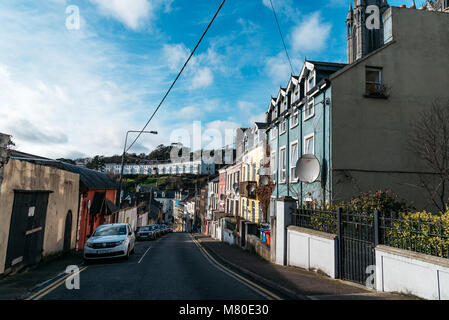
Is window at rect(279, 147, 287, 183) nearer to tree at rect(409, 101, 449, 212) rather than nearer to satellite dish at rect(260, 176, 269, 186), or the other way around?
satellite dish at rect(260, 176, 269, 186)

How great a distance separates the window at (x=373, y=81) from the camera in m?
15.2

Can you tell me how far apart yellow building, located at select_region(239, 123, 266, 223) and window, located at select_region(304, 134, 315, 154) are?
25.5 ft

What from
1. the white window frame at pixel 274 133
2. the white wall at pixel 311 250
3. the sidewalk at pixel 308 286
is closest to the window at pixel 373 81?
the white window frame at pixel 274 133

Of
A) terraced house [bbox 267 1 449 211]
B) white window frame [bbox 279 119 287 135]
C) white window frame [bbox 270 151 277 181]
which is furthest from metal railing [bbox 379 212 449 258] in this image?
white window frame [bbox 270 151 277 181]

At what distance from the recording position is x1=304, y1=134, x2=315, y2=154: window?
16.5 meters

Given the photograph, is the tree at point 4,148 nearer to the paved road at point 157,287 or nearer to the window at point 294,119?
the paved road at point 157,287

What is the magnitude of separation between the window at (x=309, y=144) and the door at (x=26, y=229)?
42.4ft

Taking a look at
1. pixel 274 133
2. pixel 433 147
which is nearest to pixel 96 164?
pixel 274 133

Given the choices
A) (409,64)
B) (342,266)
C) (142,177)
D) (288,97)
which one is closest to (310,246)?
(342,266)

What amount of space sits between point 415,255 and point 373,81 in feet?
37.0

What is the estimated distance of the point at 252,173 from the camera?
1109 inches

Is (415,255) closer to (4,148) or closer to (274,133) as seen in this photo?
(4,148)

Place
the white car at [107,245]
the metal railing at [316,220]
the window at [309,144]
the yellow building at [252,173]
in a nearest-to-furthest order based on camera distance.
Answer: the metal railing at [316,220] → the white car at [107,245] → the window at [309,144] → the yellow building at [252,173]
